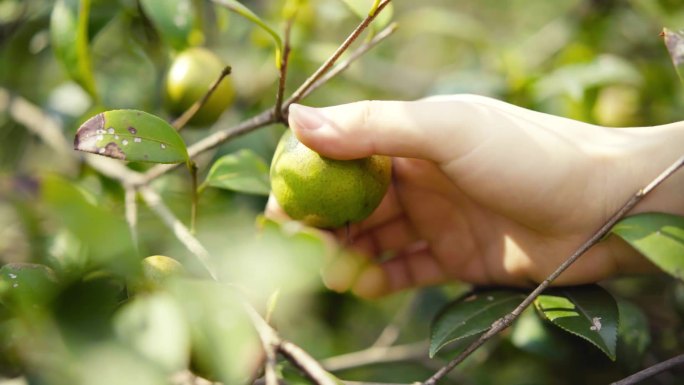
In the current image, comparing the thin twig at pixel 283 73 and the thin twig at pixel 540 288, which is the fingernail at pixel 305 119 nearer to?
the thin twig at pixel 283 73

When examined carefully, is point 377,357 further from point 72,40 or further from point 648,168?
point 72,40

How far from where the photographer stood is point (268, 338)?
0.75 metres

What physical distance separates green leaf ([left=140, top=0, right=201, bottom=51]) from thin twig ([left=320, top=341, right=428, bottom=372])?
75 centimetres

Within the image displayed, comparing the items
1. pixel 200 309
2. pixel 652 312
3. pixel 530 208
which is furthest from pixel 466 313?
pixel 652 312

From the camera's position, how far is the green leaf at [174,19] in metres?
1.25

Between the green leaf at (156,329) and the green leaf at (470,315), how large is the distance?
0.40m

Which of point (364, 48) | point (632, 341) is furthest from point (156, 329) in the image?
point (632, 341)

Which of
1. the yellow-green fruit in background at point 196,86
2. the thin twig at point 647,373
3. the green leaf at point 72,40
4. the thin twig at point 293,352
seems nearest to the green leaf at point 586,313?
the thin twig at point 647,373

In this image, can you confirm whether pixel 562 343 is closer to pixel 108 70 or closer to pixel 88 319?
pixel 88 319

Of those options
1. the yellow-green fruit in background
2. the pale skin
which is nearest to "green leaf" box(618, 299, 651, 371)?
the pale skin

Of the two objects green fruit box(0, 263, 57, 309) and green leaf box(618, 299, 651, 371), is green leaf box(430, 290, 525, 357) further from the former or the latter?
green fruit box(0, 263, 57, 309)

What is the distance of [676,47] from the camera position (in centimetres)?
80

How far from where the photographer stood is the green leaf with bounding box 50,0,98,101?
1207 millimetres

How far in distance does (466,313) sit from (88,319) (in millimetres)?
582
